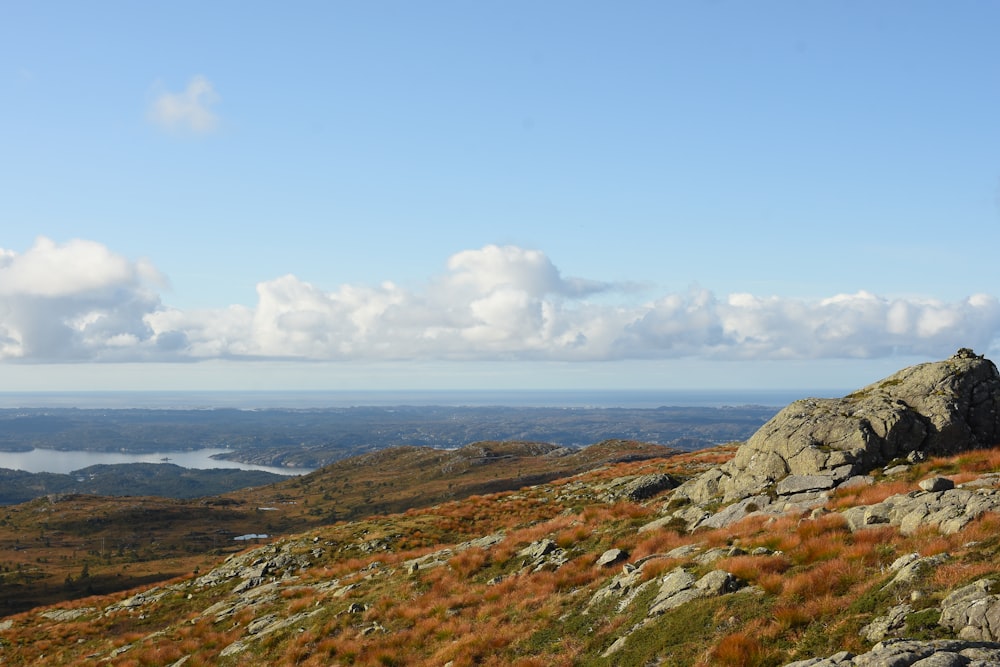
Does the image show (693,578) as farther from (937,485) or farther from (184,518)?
(184,518)

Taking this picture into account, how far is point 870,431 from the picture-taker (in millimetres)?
28281

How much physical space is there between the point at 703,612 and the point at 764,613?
1.58 meters

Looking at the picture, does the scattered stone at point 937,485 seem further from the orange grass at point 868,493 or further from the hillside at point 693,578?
the orange grass at point 868,493

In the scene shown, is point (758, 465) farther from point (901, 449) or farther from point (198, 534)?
point (198, 534)

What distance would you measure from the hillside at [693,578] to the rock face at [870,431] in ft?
0.37

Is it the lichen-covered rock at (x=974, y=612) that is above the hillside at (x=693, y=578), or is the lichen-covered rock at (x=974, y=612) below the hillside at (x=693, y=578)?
above

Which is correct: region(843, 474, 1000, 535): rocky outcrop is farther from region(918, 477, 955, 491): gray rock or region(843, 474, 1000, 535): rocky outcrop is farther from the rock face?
the rock face

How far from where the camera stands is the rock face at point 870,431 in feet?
90.4

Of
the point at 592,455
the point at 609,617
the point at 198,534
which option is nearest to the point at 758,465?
the point at 609,617

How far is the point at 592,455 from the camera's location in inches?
5487

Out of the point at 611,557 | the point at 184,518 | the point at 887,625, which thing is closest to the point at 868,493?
the point at 611,557

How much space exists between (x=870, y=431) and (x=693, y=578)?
16591mm

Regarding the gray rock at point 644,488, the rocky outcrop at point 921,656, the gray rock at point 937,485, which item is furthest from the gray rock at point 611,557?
the gray rock at point 644,488

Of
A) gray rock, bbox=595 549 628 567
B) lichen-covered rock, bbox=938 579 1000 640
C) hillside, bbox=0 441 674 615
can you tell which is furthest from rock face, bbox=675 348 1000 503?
hillside, bbox=0 441 674 615
